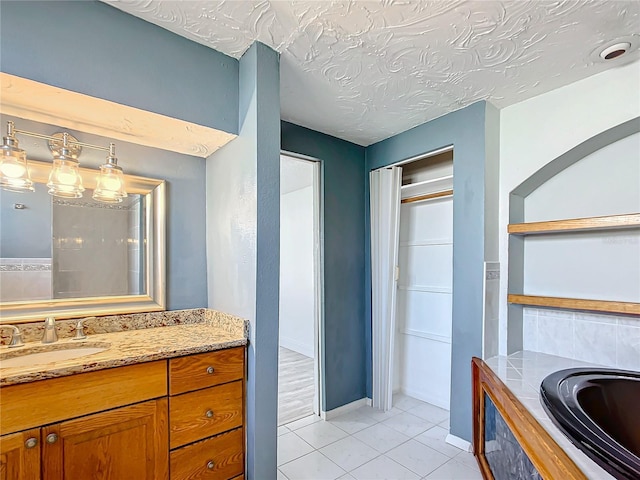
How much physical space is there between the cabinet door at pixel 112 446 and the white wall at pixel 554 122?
2.10m

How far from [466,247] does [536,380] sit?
0.89 meters

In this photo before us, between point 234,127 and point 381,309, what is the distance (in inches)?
74.4

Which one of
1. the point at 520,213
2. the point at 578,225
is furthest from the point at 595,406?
the point at 520,213

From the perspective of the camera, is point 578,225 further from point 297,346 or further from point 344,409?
point 297,346

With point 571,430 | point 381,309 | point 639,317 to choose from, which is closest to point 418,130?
→ point 381,309

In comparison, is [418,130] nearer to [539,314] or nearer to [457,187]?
[457,187]

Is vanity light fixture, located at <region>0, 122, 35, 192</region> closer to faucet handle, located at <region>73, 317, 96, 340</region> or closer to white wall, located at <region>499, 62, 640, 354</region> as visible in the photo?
faucet handle, located at <region>73, 317, 96, 340</region>

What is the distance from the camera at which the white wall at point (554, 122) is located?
5.84 ft

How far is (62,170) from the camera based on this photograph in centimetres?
161

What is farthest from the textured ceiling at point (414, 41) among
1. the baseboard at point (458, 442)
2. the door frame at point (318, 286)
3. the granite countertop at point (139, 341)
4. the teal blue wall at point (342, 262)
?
the baseboard at point (458, 442)

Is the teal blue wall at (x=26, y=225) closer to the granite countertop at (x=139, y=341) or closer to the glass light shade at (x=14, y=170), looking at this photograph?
the glass light shade at (x=14, y=170)

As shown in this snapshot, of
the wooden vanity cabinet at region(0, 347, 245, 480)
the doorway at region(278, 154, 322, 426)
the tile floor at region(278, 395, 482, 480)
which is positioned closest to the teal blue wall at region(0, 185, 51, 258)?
the wooden vanity cabinet at region(0, 347, 245, 480)

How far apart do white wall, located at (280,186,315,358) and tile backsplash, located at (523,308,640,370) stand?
8.70ft

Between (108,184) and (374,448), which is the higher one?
(108,184)
